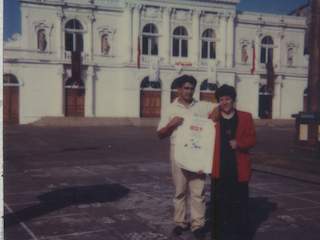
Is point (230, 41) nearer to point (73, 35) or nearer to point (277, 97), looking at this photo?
point (277, 97)

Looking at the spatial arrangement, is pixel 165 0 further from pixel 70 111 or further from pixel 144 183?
pixel 144 183

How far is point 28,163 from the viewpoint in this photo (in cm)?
966

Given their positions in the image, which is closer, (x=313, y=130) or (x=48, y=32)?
(x=313, y=130)

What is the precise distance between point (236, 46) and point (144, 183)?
94.7 ft

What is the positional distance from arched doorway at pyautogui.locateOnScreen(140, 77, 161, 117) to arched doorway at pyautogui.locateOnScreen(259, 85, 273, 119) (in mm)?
10210

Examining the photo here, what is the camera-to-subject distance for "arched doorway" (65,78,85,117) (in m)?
30.5

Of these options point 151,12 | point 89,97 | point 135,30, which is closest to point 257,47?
point 151,12

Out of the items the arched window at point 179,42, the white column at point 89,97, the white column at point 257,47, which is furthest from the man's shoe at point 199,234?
the white column at point 257,47

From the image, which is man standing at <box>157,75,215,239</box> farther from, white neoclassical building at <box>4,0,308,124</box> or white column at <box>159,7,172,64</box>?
white column at <box>159,7,172,64</box>

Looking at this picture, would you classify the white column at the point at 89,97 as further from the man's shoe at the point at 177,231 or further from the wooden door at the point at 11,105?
the man's shoe at the point at 177,231

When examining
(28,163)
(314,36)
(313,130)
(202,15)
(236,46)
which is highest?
(202,15)

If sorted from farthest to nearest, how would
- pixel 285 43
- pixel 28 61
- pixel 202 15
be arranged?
pixel 285 43 → pixel 202 15 → pixel 28 61

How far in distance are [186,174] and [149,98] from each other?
2806 centimetres

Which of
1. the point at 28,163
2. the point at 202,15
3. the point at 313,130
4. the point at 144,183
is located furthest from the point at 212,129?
the point at 202,15
